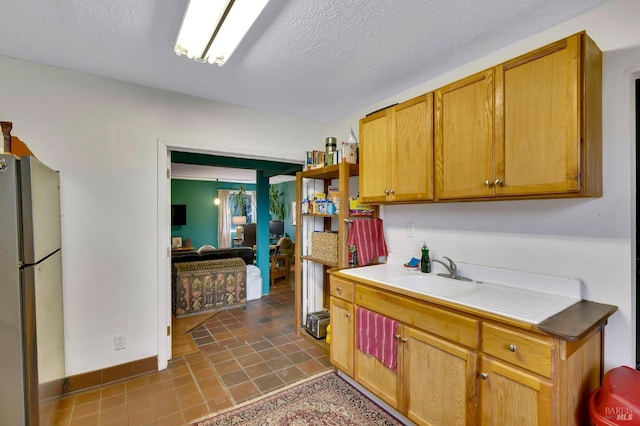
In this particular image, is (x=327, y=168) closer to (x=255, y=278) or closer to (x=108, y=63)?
(x=108, y=63)

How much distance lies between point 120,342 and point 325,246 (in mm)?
1889

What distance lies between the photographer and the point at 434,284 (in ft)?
6.83

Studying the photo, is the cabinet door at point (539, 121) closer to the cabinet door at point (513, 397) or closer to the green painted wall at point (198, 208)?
the cabinet door at point (513, 397)

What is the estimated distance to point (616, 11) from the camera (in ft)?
4.71

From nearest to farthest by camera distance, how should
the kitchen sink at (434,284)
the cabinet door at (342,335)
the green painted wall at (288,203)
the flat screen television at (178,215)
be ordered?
the kitchen sink at (434,284) → the cabinet door at (342,335) → the flat screen television at (178,215) → the green painted wall at (288,203)

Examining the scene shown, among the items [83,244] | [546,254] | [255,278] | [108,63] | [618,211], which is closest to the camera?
[618,211]

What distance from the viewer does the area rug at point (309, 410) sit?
72.4 inches

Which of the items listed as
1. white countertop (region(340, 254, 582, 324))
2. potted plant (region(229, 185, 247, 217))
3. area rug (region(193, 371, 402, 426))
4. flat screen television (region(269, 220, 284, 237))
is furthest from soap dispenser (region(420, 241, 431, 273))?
potted plant (region(229, 185, 247, 217))

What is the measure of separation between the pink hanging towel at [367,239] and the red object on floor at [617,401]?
1542 millimetres

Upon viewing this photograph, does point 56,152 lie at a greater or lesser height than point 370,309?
greater

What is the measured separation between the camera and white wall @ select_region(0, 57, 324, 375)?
6.84 ft

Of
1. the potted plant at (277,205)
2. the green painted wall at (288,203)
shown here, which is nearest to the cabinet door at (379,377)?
Result: the green painted wall at (288,203)

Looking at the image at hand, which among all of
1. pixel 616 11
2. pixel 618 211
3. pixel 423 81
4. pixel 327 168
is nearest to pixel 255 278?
pixel 327 168

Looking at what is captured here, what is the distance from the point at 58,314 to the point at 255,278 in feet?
8.50
